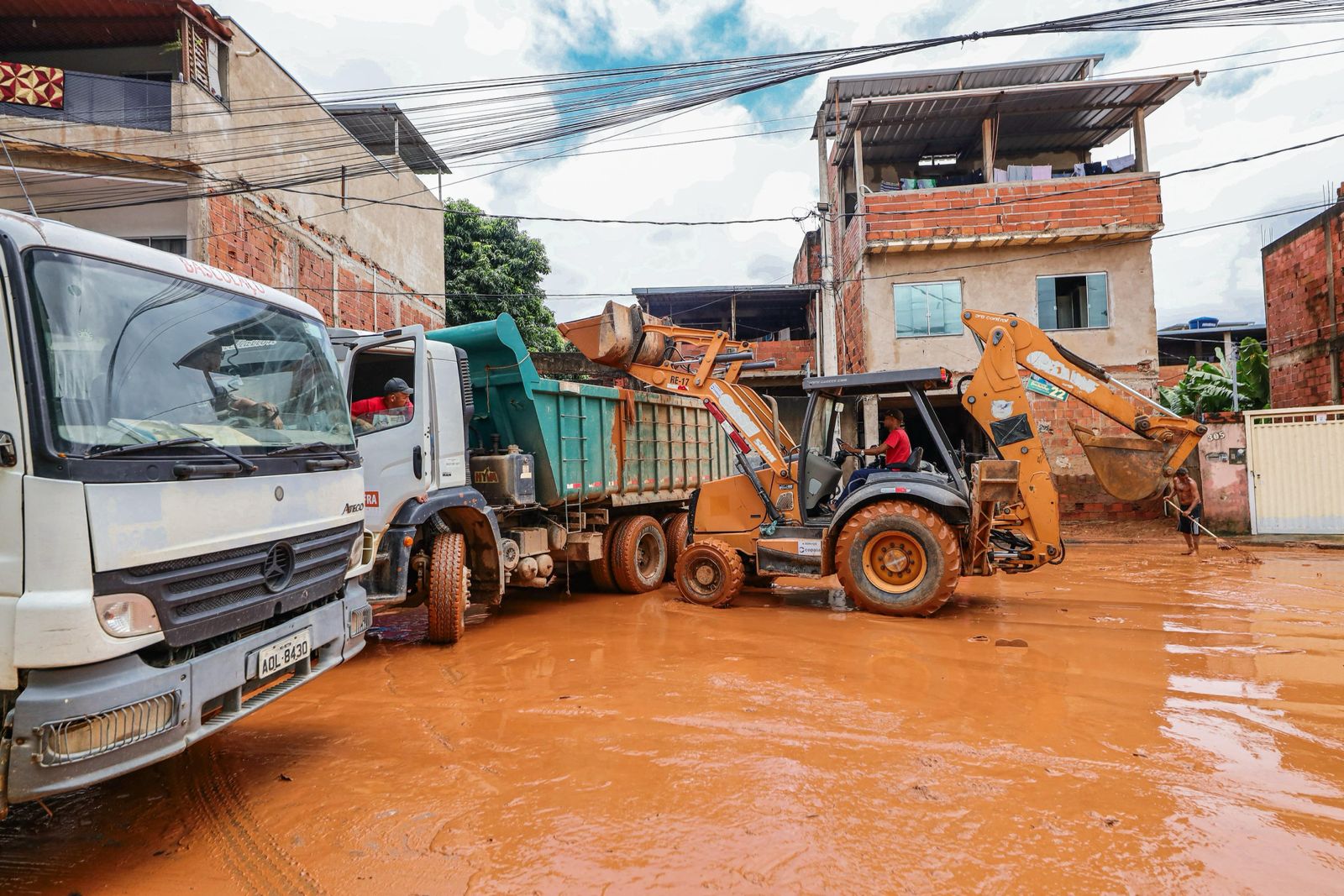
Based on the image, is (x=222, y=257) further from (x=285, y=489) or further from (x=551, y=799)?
(x=551, y=799)

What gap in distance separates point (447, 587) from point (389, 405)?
151 centimetres

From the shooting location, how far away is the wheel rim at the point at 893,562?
6.63 metres

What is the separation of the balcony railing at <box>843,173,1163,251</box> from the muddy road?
11.4 m

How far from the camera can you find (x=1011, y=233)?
1540 centimetres

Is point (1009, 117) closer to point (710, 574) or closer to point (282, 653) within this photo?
point (710, 574)

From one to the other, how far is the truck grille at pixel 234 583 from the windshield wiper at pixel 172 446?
0.36 meters

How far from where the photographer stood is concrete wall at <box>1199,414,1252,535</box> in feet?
41.2

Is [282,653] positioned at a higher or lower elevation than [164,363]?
lower

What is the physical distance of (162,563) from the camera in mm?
2699

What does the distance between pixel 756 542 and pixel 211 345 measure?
5226mm

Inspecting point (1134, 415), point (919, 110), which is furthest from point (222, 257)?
point (919, 110)

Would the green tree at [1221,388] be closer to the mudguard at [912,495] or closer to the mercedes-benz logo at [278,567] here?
the mudguard at [912,495]

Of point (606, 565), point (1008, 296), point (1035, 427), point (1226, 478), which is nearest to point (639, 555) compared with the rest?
point (606, 565)

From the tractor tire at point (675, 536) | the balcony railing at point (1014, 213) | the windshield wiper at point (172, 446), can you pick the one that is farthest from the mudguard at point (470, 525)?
the balcony railing at point (1014, 213)
